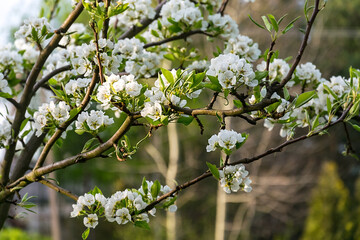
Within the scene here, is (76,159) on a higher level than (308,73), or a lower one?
lower

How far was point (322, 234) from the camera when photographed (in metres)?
5.79

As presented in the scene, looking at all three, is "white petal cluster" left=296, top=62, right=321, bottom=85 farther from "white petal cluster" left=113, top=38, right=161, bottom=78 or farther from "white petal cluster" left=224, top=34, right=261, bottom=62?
"white petal cluster" left=113, top=38, right=161, bottom=78

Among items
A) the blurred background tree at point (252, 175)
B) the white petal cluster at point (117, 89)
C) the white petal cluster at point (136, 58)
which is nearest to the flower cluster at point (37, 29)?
the white petal cluster at point (136, 58)

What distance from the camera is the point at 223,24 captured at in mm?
1604

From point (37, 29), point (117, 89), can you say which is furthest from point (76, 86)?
point (37, 29)

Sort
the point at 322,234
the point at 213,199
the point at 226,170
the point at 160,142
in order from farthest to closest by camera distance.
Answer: the point at 213,199
the point at 160,142
the point at 322,234
the point at 226,170

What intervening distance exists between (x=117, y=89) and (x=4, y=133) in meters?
0.58

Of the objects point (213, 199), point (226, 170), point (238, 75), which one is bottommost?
point (226, 170)

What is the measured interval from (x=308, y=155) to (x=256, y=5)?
329 cm

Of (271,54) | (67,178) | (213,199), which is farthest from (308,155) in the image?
(271,54)

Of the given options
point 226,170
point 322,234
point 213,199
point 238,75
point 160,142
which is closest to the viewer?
point 238,75

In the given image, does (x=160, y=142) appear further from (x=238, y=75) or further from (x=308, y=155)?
(x=238, y=75)

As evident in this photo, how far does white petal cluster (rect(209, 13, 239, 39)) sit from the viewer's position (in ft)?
5.23

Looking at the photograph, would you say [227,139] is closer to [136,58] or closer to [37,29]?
[136,58]
